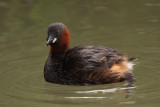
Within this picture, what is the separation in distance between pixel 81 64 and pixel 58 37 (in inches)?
30.0

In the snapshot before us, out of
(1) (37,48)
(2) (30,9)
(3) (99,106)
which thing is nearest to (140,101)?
(3) (99,106)

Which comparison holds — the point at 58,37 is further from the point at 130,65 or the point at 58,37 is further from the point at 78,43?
the point at 78,43

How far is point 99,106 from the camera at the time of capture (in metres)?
6.38

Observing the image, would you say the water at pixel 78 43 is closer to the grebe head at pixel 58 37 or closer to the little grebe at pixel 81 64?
the little grebe at pixel 81 64

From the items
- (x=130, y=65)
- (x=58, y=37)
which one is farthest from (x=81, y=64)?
(x=130, y=65)

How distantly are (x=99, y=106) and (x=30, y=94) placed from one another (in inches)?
53.2

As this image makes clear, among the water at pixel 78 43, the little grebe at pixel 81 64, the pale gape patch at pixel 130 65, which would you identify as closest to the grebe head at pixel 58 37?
the little grebe at pixel 81 64

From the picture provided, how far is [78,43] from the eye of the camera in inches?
392

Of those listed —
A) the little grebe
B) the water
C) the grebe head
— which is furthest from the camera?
the grebe head

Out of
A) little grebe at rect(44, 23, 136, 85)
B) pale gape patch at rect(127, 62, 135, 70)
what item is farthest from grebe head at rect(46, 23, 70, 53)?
pale gape patch at rect(127, 62, 135, 70)

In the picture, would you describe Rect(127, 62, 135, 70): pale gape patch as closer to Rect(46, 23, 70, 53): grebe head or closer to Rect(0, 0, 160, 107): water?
Rect(0, 0, 160, 107): water

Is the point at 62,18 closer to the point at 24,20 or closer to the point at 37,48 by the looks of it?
the point at 24,20

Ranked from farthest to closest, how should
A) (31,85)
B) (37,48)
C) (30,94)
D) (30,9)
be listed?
(30,9) → (37,48) → (31,85) → (30,94)

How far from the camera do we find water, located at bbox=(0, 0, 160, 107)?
22.4 feet
